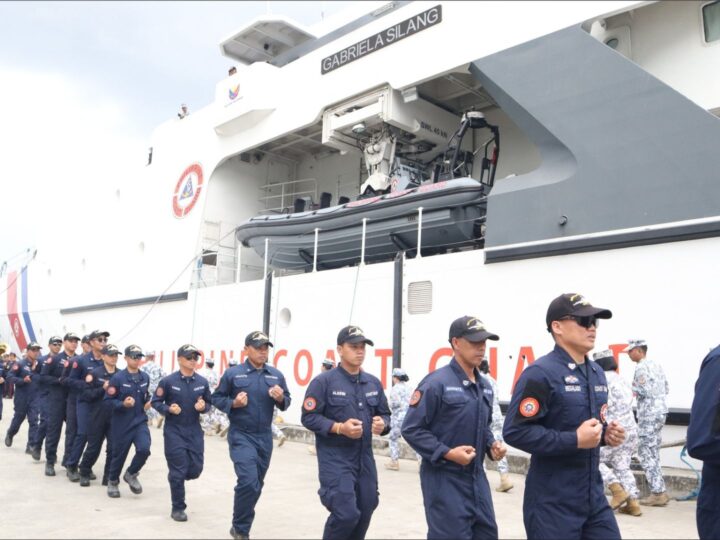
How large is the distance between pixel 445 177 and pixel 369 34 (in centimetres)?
228

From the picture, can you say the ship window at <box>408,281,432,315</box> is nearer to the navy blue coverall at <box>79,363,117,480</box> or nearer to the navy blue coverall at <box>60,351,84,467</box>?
the navy blue coverall at <box>79,363,117,480</box>

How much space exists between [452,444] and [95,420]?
13.9 ft

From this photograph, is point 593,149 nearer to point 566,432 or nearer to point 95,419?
point 566,432

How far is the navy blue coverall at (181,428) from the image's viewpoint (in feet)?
15.9

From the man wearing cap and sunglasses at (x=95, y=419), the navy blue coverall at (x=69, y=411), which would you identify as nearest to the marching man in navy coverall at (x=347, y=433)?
the man wearing cap and sunglasses at (x=95, y=419)

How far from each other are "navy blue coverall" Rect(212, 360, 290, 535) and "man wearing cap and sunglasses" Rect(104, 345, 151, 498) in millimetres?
1404

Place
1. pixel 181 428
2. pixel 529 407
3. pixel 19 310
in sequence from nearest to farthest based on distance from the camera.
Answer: pixel 529 407 → pixel 181 428 → pixel 19 310

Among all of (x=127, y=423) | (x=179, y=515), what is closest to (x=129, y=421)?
(x=127, y=423)

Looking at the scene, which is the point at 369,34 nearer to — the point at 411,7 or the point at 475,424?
the point at 411,7

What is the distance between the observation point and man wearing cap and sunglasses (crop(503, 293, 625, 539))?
7.91 ft

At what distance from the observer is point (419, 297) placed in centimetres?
789

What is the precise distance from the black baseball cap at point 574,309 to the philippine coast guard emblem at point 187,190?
415 inches

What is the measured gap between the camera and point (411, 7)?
350 inches

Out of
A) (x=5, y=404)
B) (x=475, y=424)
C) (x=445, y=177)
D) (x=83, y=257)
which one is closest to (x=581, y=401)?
(x=475, y=424)
